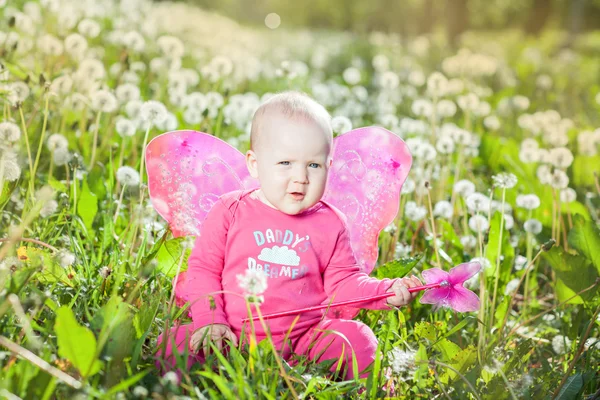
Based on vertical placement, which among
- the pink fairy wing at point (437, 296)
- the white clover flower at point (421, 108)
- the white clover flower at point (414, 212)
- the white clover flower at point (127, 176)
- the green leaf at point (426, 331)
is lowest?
the green leaf at point (426, 331)

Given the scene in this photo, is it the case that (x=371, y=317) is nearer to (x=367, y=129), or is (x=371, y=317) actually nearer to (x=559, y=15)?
(x=367, y=129)

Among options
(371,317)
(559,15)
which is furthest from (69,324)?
(559,15)

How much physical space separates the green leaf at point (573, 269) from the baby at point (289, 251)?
719mm

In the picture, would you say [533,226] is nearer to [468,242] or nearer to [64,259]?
[468,242]

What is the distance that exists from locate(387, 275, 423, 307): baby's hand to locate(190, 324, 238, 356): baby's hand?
16.8 inches

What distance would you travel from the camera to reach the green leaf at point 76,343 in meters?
1.49

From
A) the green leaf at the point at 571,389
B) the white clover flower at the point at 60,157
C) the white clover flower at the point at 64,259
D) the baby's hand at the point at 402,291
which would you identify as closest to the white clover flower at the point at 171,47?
the white clover flower at the point at 60,157

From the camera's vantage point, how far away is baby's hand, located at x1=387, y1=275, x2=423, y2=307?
1938 mm

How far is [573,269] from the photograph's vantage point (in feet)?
8.00

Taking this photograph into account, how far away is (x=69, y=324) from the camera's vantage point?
1.50m

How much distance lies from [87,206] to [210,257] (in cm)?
64

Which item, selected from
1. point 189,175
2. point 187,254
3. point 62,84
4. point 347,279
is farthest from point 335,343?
point 62,84

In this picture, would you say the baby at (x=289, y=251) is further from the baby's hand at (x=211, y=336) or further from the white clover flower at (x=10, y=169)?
the white clover flower at (x=10, y=169)

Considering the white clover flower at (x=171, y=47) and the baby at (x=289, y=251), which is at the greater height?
the white clover flower at (x=171, y=47)
